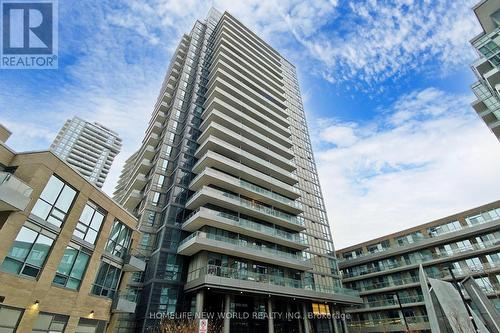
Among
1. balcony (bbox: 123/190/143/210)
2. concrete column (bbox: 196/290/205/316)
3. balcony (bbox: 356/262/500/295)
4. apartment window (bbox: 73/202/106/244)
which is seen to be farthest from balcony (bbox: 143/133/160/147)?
balcony (bbox: 356/262/500/295)

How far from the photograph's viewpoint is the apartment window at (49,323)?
13.0m

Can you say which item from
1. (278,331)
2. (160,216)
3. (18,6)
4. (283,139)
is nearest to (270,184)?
(283,139)

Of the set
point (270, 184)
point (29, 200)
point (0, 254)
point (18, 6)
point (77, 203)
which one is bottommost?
point (0, 254)

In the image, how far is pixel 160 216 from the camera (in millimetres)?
31984

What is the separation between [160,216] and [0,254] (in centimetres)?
2068

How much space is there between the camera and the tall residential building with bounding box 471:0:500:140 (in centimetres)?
2645

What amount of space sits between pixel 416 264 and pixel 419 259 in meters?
0.97

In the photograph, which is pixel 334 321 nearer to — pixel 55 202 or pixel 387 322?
pixel 387 322

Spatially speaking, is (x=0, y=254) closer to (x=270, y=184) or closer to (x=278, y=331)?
(x=278, y=331)

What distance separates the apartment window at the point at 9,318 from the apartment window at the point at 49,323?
3.60 ft

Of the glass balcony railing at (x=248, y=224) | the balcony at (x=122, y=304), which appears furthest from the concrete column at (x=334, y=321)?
the balcony at (x=122, y=304)

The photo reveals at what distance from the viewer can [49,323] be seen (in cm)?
1352

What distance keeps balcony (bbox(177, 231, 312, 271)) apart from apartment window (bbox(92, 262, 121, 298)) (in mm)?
7670

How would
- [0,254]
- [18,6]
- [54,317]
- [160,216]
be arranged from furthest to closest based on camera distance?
1. [160,216]
2. [18,6]
3. [54,317]
4. [0,254]
